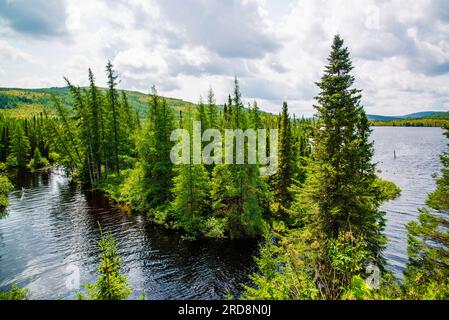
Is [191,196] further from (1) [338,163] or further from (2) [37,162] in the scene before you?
(2) [37,162]

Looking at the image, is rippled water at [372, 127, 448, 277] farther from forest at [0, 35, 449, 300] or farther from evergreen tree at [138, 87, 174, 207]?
evergreen tree at [138, 87, 174, 207]

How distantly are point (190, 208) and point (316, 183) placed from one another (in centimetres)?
1481

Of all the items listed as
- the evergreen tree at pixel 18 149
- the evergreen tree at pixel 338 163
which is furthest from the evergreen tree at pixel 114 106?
the evergreen tree at pixel 18 149

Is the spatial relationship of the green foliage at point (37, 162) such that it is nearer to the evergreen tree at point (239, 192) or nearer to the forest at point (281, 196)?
the forest at point (281, 196)

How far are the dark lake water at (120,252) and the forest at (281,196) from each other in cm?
172

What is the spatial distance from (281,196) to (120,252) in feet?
63.9

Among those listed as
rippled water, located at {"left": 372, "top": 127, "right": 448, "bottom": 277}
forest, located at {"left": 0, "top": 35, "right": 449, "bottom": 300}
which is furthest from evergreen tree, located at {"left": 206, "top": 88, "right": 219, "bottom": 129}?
rippled water, located at {"left": 372, "top": 127, "right": 448, "bottom": 277}

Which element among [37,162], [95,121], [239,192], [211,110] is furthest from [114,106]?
[37,162]

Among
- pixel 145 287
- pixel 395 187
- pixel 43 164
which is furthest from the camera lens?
pixel 43 164

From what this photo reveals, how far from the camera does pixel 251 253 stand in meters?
24.7

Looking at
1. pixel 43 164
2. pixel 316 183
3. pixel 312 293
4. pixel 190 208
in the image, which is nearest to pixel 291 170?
pixel 190 208

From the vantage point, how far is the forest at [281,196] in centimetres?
984

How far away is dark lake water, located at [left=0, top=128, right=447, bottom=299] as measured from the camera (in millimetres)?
18753
